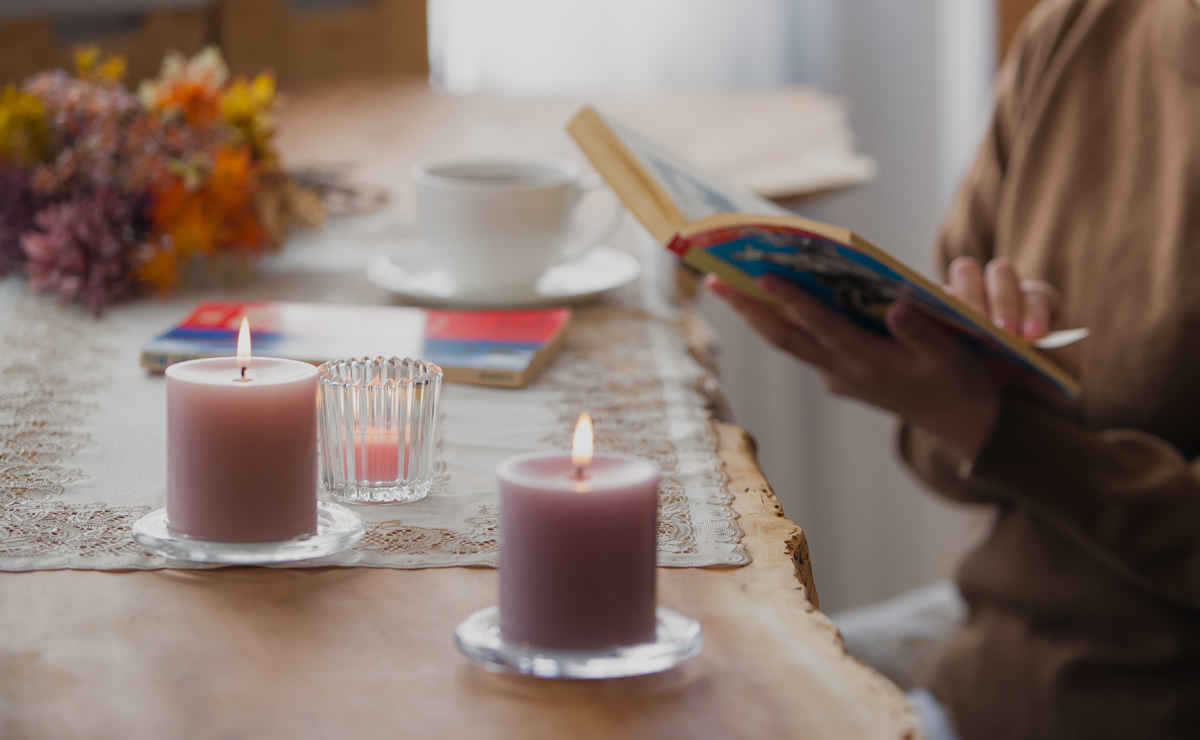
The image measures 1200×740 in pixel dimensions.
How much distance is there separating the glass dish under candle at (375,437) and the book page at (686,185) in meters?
0.22

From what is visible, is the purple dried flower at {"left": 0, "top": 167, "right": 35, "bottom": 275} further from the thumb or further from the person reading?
the thumb

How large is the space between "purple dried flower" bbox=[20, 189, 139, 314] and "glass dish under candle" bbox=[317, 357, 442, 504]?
0.43 metres

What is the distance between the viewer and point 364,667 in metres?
0.44

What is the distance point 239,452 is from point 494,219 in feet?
1.54

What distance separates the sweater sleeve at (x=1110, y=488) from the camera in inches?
34.7

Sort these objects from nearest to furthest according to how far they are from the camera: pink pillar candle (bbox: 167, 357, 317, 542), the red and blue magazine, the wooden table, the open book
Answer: the wooden table
pink pillar candle (bbox: 167, 357, 317, 542)
the open book
the red and blue magazine

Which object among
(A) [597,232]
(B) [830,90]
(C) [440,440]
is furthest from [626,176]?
(B) [830,90]

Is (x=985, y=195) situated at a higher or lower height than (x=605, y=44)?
lower

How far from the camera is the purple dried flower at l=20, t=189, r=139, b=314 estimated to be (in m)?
0.96

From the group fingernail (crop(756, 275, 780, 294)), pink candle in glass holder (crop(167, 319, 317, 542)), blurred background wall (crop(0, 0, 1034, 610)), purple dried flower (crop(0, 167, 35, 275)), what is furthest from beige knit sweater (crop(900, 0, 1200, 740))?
blurred background wall (crop(0, 0, 1034, 610))

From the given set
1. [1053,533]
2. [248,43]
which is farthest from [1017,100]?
[248,43]

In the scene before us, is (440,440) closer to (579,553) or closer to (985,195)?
(579,553)

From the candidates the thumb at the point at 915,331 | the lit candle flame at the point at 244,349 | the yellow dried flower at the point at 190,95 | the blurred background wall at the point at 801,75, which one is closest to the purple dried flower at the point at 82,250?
the yellow dried flower at the point at 190,95

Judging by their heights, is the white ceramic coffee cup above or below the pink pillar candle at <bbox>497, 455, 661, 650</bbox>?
above
